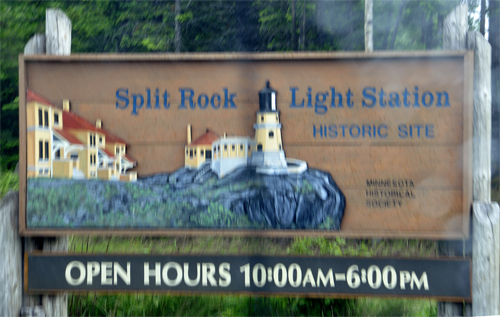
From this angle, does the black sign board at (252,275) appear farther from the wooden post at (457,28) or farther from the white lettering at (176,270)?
the wooden post at (457,28)

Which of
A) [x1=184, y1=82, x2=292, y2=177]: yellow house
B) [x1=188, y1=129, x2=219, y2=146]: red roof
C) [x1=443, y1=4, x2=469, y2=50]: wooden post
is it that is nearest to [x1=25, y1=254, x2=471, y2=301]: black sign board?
[x1=184, y1=82, x2=292, y2=177]: yellow house

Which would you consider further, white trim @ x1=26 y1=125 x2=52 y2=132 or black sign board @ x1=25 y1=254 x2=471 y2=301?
white trim @ x1=26 y1=125 x2=52 y2=132

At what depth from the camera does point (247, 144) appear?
3.03 m

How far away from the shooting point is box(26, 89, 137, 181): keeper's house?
9.96 feet

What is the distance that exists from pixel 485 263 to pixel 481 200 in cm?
40

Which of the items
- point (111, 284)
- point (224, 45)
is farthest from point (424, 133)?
point (224, 45)

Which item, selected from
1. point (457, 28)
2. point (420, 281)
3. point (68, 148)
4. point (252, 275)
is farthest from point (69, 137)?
point (457, 28)

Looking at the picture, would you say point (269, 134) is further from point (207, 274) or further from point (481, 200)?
point (481, 200)

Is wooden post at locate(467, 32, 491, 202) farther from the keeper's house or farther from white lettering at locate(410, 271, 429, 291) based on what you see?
the keeper's house

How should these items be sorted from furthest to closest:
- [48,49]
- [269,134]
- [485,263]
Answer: [48,49] < [269,134] < [485,263]

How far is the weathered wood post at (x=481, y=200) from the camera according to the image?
9.42 ft

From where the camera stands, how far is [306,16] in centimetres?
896

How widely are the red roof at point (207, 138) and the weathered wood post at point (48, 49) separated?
1.12 m

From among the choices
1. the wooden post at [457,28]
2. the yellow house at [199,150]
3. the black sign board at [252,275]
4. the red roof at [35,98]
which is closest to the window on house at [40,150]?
the red roof at [35,98]
